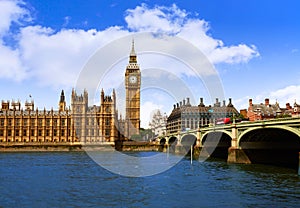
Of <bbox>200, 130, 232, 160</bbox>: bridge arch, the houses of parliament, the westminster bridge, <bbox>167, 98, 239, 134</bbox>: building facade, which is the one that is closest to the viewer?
the westminster bridge

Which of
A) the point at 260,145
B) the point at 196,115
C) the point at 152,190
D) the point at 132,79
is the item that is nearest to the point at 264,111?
the point at 260,145

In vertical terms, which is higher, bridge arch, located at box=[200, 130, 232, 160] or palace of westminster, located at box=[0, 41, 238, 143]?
palace of westminster, located at box=[0, 41, 238, 143]

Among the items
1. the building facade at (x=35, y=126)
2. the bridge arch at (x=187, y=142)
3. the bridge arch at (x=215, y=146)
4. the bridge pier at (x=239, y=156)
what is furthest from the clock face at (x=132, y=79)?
the bridge pier at (x=239, y=156)

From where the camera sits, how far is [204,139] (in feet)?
253

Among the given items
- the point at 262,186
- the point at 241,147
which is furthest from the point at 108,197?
the point at 241,147

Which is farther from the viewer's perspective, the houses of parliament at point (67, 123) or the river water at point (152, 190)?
the houses of parliament at point (67, 123)

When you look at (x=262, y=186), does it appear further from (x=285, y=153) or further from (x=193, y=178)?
(x=285, y=153)

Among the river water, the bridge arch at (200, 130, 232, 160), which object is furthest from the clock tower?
the river water

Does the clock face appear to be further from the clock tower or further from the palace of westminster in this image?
the palace of westminster

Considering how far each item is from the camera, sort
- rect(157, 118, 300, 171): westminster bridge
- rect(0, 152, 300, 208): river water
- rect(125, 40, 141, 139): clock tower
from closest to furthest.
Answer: rect(0, 152, 300, 208): river water → rect(157, 118, 300, 171): westminster bridge → rect(125, 40, 141, 139): clock tower

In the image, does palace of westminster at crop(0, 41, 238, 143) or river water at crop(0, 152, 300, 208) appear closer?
river water at crop(0, 152, 300, 208)

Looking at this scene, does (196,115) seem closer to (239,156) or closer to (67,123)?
(67,123)

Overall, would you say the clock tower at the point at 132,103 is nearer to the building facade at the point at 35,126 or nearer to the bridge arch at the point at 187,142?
the building facade at the point at 35,126

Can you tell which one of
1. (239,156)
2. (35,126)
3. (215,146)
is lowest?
(239,156)
